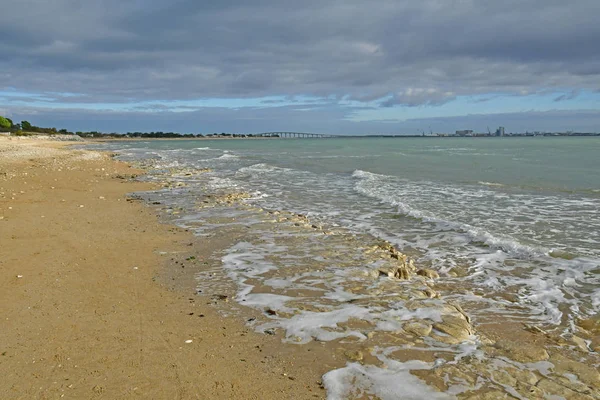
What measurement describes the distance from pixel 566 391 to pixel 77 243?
7816mm

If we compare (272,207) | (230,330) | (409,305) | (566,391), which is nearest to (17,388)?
(230,330)

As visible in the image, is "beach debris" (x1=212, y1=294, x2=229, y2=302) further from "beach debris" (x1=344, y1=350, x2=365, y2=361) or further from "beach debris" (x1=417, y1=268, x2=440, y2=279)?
"beach debris" (x1=417, y1=268, x2=440, y2=279)

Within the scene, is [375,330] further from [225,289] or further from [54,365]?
[54,365]

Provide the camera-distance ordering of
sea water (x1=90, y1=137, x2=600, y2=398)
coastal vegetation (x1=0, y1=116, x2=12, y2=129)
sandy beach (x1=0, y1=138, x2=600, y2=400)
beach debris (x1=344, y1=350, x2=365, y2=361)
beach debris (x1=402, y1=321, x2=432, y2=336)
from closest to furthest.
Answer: sandy beach (x1=0, y1=138, x2=600, y2=400)
beach debris (x1=344, y1=350, x2=365, y2=361)
beach debris (x1=402, y1=321, x2=432, y2=336)
sea water (x1=90, y1=137, x2=600, y2=398)
coastal vegetation (x1=0, y1=116, x2=12, y2=129)

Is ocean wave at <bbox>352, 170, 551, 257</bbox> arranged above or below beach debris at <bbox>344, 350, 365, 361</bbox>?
above

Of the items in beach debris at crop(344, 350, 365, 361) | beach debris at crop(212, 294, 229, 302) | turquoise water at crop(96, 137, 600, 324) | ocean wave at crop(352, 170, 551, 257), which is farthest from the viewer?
ocean wave at crop(352, 170, 551, 257)

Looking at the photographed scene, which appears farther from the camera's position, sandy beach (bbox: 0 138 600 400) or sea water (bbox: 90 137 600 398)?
sea water (bbox: 90 137 600 398)

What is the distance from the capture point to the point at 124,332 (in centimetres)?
467

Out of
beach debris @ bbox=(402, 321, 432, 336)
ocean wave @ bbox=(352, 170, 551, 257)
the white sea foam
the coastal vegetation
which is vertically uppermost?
the coastal vegetation

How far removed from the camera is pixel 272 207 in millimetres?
12867

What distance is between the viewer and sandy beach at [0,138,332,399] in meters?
3.70

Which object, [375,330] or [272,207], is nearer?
[375,330]

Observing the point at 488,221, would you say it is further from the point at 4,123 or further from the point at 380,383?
the point at 4,123

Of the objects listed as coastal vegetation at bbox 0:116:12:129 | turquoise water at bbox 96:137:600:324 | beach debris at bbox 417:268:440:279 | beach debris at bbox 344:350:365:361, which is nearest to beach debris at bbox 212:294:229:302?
beach debris at bbox 344:350:365:361
